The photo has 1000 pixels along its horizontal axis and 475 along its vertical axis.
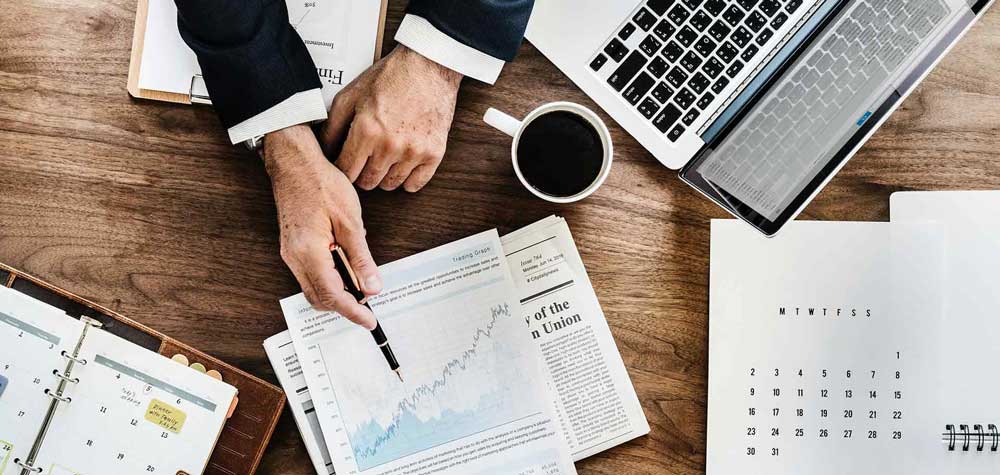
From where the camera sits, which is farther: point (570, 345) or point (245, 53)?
point (570, 345)

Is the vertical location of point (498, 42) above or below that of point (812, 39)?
below

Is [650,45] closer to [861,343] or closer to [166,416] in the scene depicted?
[861,343]

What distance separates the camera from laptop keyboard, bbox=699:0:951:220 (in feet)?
2.87

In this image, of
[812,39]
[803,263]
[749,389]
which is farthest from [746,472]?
[812,39]

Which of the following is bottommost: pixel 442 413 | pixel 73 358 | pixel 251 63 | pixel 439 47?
pixel 73 358

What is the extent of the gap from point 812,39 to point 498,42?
355mm

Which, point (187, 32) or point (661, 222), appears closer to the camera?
point (187, 32)

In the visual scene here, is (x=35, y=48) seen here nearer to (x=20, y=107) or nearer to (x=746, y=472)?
(x=20, y=107)

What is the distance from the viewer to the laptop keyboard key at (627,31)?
A: 0.91 metres

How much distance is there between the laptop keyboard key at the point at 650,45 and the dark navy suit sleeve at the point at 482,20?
0.14 meters

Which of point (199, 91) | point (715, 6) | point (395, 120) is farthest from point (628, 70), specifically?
point (199, 91)

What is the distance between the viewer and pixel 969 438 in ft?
3.02

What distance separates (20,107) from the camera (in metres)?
0.95

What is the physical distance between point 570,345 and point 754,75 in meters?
0.39
